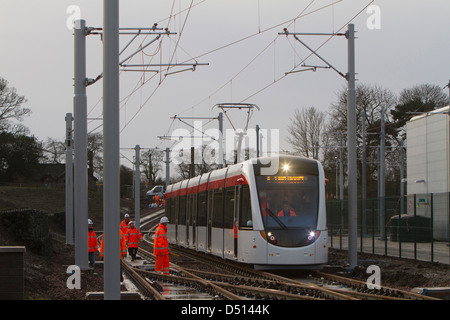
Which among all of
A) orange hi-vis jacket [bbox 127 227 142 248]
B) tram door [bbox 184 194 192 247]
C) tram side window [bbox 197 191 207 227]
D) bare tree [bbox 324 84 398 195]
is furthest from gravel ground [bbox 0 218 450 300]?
bare tree [bbox 324 84 398 195]

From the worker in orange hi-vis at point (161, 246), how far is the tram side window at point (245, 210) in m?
2.24

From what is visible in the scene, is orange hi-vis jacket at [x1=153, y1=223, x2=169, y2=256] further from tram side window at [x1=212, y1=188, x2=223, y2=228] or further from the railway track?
tram side window at [x1=212, y1=188, x2=223, y2=228]

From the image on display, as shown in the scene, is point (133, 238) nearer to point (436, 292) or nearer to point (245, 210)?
point (245, 210)

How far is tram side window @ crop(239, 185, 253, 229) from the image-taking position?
768 inches

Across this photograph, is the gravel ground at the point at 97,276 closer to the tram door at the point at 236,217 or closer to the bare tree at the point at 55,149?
the tram door at the point at 236,217

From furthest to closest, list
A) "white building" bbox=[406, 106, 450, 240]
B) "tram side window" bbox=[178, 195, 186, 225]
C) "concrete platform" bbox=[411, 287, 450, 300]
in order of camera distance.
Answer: "white building" bbox=[406, 106, 450, 240]
"tram side window" bbox=[178, 195, 186, 225]
"concrete platform" bbox=[411, 287, 450, 300]

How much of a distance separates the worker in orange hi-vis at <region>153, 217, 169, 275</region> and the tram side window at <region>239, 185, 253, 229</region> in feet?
7.36

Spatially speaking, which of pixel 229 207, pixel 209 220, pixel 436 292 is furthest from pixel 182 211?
pixel 436 292

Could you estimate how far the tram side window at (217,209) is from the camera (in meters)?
23.0

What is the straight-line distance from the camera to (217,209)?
23.6 m

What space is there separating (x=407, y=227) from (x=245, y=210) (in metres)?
6.38

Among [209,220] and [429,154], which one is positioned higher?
[429,154]

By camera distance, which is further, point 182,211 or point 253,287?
point 182,211

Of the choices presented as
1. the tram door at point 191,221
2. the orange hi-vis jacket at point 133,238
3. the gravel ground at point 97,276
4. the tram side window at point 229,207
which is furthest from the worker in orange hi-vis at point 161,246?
the tram door at point 191,221
